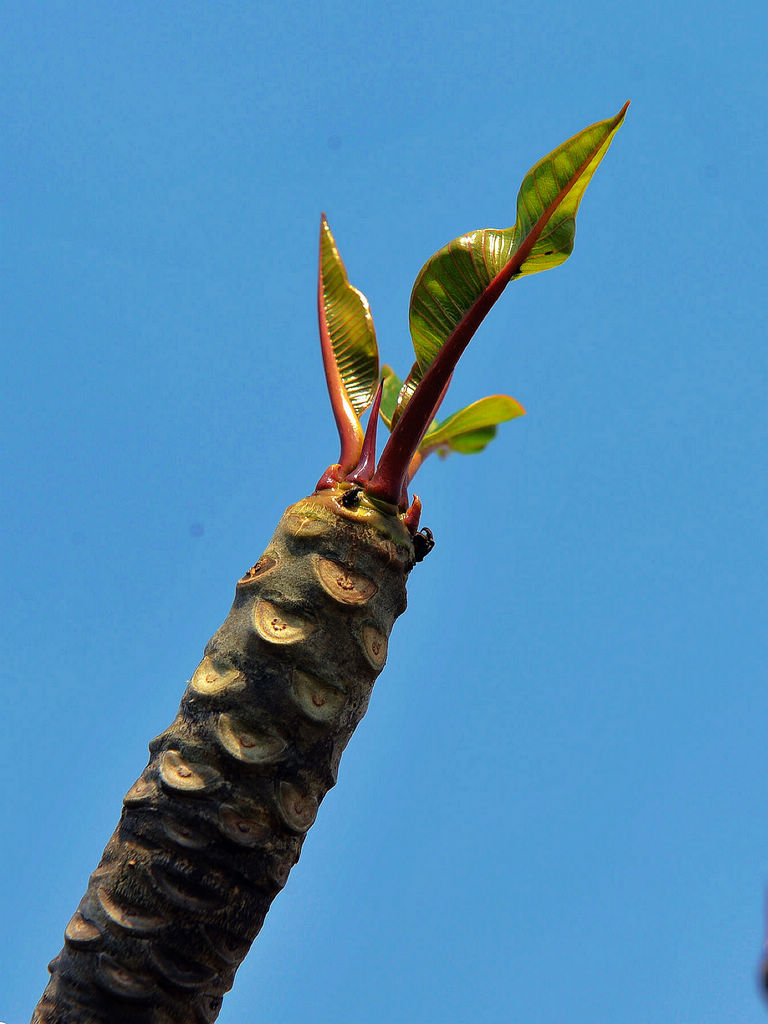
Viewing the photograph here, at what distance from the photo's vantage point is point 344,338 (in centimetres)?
293

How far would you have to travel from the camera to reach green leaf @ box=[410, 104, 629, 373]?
2.34 meters

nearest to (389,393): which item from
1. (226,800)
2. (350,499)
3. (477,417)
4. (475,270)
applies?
(477,417)

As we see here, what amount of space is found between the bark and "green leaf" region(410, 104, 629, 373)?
698mm

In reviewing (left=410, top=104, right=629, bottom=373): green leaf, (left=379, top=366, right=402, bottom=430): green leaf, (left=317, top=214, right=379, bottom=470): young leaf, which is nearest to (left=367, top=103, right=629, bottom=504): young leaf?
(left=410, top=104, right=629, bottom=373): green leaf

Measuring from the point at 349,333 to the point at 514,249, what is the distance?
2.21 feet

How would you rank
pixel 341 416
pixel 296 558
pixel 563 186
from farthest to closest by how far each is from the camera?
pixel 341 416 < pixel 563 186 < pixel 296 558

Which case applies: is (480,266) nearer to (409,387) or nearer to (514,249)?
(514,249)

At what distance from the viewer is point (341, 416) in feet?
8.66

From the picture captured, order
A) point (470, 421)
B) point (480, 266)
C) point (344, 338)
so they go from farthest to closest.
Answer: point (470, 421)
point (344, 338)
point (480, 266)

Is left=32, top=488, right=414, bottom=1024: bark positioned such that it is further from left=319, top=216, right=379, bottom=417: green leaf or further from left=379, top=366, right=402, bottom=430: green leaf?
left=379, top=366, right=402, bottom=430: green leaf

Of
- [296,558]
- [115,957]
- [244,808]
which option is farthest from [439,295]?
[115,957]

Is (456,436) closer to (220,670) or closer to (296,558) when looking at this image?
(296,558)

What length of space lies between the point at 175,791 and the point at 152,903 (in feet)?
0.66

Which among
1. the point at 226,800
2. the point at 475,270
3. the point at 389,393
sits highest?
the point at 389,393
